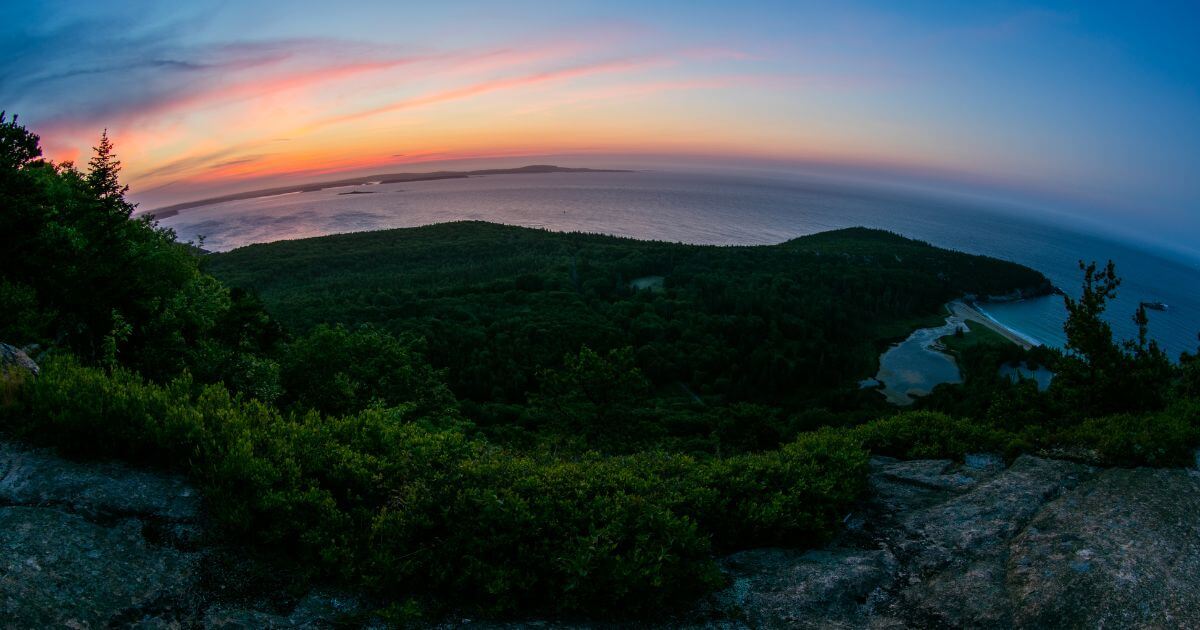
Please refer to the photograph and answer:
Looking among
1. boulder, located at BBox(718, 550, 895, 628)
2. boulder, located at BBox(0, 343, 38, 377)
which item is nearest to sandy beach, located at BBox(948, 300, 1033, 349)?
boulder, located at BBox(718, 550, 895, 628)

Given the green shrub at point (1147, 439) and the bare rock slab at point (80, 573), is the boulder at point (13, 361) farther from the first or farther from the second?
the green shrub at point (1147, 439)

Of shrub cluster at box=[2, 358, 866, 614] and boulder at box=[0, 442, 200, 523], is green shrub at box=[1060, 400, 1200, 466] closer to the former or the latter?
shrub cluster at box=[2, 358, 866, 614]

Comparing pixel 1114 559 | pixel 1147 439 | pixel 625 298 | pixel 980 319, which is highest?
pixel 1147 439

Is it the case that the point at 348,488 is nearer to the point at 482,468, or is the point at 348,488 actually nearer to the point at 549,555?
the point at 482,468

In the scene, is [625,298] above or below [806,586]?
below

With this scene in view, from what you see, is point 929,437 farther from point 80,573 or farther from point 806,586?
point 80,573

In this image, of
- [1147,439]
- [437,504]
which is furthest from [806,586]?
[1147,439]

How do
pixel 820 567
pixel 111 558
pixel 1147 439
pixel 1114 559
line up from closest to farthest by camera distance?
pixel 111 558, pixel 1114 559, pixel 820 567, pixel 1147 439
